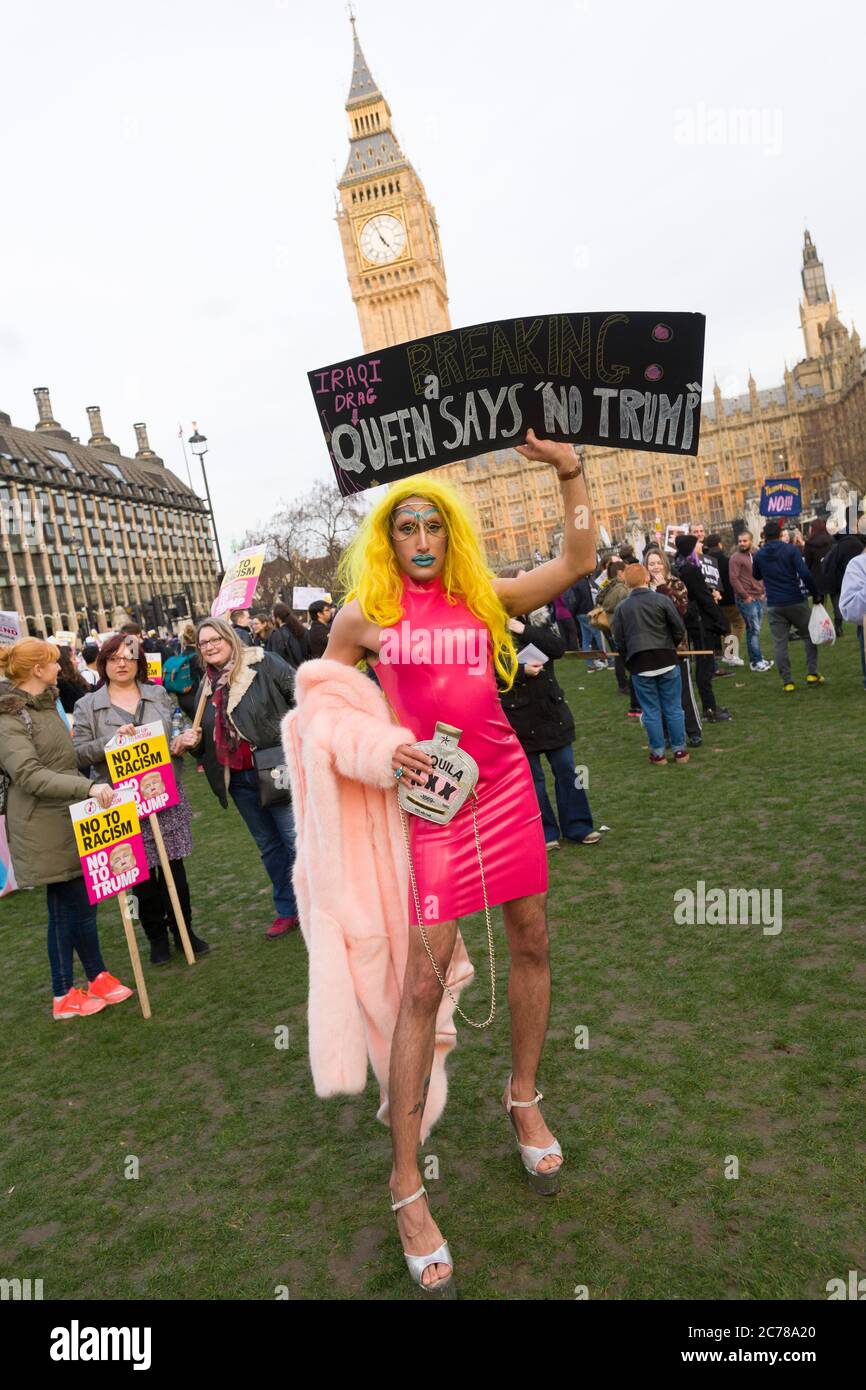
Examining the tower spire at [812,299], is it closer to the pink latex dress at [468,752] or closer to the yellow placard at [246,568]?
the yellow placard at [246,568]

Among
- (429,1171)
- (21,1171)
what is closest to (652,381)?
(429,1171)

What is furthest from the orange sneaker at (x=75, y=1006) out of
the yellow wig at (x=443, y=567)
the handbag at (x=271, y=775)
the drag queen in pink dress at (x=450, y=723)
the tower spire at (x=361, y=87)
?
the tower spire at (x=361, y=87)

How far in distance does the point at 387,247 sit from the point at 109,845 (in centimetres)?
10516

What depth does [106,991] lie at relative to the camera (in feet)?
17.7

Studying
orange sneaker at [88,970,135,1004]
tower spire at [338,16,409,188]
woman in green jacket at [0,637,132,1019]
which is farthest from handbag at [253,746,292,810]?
tower spire at [338,16,409,188]

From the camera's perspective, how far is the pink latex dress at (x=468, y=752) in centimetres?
273

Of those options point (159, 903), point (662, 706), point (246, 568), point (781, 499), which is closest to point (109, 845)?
point (159, 903)

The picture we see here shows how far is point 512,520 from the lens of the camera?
11306 centimetres

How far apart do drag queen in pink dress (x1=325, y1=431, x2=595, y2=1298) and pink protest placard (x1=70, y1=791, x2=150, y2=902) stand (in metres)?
2.78

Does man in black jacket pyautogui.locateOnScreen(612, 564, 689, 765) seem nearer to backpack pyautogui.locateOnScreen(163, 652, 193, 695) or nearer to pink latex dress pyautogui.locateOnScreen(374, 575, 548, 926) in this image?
backpack pyautogui.locateOnScreen(163, 652, 193, 695)

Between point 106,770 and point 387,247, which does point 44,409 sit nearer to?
point 387,247

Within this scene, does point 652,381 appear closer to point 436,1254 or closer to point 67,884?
point 436,1254

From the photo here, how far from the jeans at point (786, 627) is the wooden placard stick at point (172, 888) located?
7680mm

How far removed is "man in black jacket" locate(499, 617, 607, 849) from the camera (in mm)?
6258
